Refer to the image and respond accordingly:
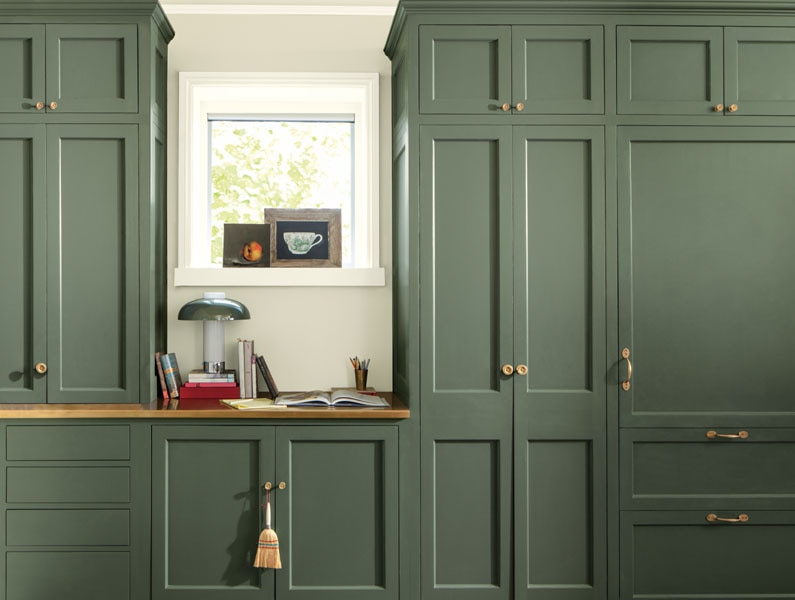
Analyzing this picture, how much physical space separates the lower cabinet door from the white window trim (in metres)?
1.48

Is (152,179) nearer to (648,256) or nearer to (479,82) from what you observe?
(479,82)

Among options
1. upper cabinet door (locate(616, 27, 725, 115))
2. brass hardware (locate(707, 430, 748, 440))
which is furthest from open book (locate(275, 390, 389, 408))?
upper cabinet door (locate(616, 27, 725, 115))

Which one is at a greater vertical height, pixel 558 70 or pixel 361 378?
pixel 558 70

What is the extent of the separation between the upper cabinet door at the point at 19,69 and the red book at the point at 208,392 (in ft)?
4.08

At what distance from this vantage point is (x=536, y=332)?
2547mm

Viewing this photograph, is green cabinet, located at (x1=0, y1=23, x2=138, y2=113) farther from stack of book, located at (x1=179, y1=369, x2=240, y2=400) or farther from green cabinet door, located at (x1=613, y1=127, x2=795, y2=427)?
green cabinet door, located at (x1=613, y1=127, x2=795, y2=427)

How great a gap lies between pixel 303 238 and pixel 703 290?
1.71 meters

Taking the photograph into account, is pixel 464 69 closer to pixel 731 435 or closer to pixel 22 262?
pixel 731 435

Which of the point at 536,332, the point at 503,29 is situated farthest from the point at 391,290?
the point at 503,29

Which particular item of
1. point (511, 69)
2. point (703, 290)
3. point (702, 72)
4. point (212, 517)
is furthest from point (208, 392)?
point (702, 72)

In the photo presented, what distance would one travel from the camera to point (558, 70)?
255 centimetres

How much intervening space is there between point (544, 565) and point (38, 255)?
226 centimetres

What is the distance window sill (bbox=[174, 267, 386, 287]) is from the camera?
3010 millimetres

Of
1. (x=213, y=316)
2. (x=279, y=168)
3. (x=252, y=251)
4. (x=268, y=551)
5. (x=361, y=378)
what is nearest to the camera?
(x=268, y=551)
